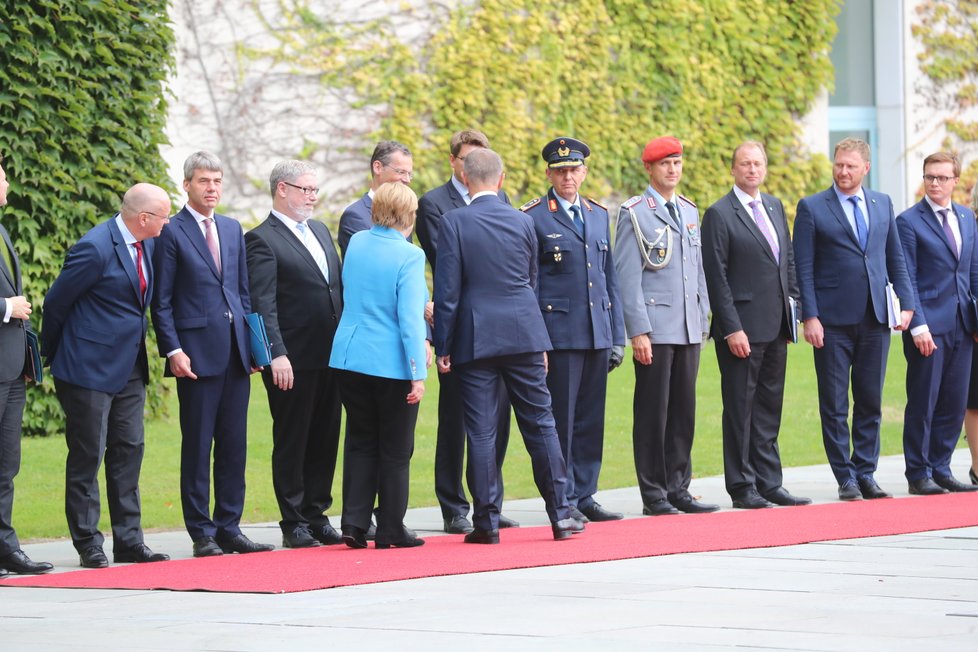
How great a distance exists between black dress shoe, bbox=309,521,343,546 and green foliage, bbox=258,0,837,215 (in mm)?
7836

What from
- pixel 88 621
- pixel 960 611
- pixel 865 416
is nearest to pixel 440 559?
pixel 88 621

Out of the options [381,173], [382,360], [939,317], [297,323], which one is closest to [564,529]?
[382,360]

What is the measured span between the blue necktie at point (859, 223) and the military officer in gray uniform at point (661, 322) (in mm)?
1094

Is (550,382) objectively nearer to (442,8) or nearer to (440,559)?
(440,559)

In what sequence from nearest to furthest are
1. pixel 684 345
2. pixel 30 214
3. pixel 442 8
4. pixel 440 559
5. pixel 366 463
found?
1. pixel 440 559
2. pixel 366 463
3. pixel 684 345
4. pixel 30 214
5. pixel 442 8

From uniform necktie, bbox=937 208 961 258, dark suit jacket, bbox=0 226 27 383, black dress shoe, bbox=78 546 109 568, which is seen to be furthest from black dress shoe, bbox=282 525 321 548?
uniform necktie, bbox=937 208 961 258

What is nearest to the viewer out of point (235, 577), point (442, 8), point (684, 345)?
point (235, 577)

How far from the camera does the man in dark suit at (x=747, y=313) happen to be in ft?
31.5

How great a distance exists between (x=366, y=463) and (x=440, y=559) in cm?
85

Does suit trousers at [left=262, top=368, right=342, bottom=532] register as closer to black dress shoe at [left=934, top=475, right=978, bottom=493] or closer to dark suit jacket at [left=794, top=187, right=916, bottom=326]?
dark suit jacket at [left=794, top=187, right=916, bottom=326]

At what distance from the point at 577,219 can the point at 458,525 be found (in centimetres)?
176

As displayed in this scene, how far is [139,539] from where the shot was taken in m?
7.79

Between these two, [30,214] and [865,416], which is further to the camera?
[30,214]

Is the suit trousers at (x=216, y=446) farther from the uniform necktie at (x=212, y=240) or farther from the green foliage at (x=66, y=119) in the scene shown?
the green foliage at (x=66, y=119)
